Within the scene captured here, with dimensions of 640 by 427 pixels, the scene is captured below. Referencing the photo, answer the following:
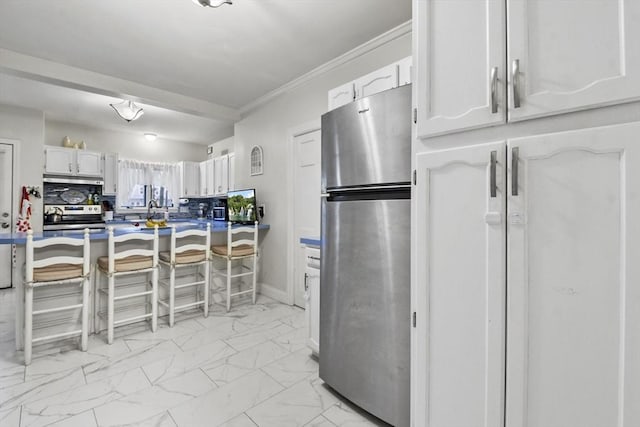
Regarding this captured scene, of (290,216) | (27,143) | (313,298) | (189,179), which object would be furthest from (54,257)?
(189,179)

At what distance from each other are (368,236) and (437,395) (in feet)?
2.47

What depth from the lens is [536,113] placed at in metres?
0.96

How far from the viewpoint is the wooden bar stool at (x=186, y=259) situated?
2961mm

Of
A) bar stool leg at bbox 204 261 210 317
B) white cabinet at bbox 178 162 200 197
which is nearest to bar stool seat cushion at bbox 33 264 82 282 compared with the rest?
bar stool leg at bbox 204 261 210 317

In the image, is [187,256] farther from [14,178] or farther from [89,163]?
[89,163]

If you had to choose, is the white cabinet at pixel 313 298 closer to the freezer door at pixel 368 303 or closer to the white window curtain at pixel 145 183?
the freezer door at pixel 368 303

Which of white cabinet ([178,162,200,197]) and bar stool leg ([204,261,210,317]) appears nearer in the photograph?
bar stool leg ([204,261,210,317])

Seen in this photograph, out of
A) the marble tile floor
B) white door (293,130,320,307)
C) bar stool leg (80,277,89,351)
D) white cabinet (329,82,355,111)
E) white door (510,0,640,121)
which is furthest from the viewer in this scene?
white door (293,130,320,307)

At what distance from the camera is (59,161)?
15.8 ft

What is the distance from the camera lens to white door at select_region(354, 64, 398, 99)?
1831 millimetres

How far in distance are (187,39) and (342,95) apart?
64.6 inches

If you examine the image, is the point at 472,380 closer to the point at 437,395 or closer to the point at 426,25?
the point at 437,395

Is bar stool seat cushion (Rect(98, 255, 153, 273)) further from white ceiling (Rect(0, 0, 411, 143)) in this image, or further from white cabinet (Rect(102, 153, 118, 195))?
white cabinet (Rect(102, 153, 118, 195))

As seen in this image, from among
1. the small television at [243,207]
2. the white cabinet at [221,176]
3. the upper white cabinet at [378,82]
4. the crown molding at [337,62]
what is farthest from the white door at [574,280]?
the white cabinet at [221,176]
